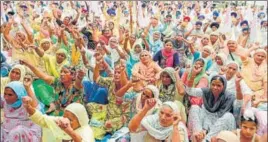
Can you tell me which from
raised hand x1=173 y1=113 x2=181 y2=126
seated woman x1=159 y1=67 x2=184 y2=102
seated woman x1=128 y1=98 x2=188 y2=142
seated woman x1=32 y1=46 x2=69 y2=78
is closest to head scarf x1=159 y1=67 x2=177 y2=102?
seated woman x1=159 y1=67 x2=184 y2=102

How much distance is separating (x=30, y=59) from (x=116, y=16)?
197 inches

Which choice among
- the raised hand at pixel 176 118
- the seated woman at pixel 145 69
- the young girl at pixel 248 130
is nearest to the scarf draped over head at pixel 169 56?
the seated woman at pixel 145 69

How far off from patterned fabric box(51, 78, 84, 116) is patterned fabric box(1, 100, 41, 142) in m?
0.93

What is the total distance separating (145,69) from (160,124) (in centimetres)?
242

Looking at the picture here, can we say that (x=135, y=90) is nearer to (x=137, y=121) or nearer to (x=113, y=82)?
(x=113, y=82)

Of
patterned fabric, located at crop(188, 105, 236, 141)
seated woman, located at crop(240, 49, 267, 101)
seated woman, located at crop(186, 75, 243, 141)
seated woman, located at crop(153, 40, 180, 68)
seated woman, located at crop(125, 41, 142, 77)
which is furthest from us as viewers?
seated woman, located at crop(153, 40, 180, 68)

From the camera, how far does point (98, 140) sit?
4.62m

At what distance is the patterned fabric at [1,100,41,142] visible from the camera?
3.80m

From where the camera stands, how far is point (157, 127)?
3.60m

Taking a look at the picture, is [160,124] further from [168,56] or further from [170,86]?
[168,56]

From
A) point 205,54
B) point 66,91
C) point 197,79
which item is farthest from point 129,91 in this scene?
point 205,54

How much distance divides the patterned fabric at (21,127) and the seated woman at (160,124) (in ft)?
2.47

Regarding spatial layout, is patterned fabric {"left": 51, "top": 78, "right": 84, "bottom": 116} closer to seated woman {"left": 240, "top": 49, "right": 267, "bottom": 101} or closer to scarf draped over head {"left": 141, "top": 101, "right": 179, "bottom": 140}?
scarf draped over head {"left": 141, "top": 101, "right": 179, "bottom": 140}

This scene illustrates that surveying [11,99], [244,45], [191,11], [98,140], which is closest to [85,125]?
[11,99]
